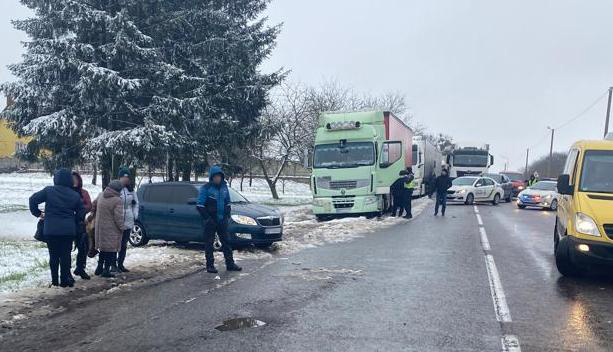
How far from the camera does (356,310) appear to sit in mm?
6156

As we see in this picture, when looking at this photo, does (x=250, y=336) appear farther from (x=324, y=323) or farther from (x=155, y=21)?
(x=155, y=21)

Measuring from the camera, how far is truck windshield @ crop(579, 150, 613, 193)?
8.01m

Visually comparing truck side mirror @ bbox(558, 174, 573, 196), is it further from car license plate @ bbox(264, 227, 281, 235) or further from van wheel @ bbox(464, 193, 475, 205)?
van wheel @ bbox(464, 193, 475, 205)

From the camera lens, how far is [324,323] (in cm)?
560

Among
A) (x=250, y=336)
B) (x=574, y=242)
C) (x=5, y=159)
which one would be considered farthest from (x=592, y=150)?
(x=5, y=159)

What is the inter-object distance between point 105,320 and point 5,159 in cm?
7091

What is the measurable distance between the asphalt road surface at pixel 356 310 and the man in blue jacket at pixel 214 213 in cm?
31

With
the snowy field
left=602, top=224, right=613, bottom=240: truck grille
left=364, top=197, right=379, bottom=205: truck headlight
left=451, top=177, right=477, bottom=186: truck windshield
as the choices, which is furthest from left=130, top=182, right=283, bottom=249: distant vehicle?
left=451, top=177, right=477, bottom=186: truck windshield

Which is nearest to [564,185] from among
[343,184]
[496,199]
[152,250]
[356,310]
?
[356,310]

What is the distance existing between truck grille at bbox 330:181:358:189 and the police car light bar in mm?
2074

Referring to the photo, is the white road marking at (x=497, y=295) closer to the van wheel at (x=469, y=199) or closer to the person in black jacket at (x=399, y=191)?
the person in black jacket at (x=399, y=191)

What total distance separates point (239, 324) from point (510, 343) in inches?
111

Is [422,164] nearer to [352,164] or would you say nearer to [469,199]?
[469,199]

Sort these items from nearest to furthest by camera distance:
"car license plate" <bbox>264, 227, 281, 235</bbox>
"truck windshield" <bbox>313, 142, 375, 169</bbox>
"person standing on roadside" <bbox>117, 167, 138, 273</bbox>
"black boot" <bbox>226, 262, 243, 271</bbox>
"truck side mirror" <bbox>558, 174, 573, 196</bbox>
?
"truck side mirror" <bbox>558, 174, 573, 196</bbox> < "person standing on roadside" <bbox>117, 167, 138, 273</bbox> < "black boot" <bbox>226, 262, 243, 271</bbox> < "car license plate" <bbox>264, 227, 281, 235</bbox> < "truck windshield" <bbox>313, 142, 375, 169</bbox>
